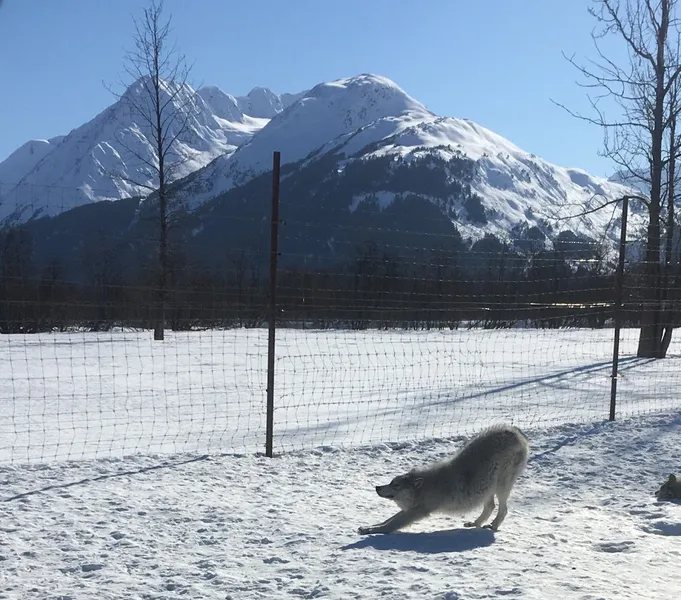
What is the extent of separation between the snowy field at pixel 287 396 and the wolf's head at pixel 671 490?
2.96 meters

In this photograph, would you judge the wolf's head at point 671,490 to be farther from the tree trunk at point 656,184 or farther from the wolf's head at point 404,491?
the tree trunk at point 656,184

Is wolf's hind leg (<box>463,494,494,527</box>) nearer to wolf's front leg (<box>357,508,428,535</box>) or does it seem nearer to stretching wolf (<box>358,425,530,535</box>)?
stretching wolf (<box>358,425,530,535</box>)

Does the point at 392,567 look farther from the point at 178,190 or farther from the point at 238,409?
the point at 178,190

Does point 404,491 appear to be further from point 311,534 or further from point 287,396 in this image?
point 287,396

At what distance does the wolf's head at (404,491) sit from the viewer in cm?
562

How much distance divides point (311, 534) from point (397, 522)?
0.73 m

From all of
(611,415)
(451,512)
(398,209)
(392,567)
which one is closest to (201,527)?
(392,567)

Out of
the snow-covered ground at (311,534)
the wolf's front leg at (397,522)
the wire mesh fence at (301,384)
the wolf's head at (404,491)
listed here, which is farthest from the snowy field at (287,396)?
the wolf's front leg at (397,522)

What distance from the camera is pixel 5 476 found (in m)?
6.53

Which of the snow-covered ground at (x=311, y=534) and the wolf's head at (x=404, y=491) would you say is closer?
the snow-covered ground at (x=311, y=534)

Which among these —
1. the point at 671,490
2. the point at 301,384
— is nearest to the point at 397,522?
the point at 671,490

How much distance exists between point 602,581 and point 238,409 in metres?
7.84

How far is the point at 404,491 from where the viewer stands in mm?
5637

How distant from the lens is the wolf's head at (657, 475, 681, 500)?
6574 mm
